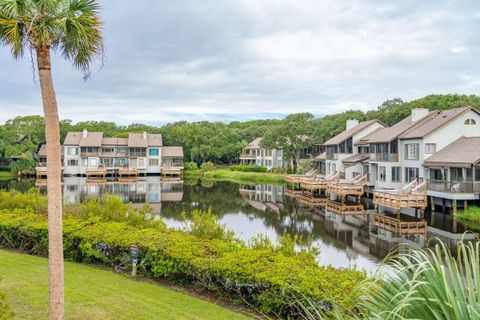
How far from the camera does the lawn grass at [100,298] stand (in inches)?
280

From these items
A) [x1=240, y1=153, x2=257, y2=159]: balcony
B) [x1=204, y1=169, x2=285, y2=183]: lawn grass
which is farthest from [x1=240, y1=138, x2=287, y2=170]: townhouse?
[x1=204, y1=169, x2=285, y2=183]: lawn grass

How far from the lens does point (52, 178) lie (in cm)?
633

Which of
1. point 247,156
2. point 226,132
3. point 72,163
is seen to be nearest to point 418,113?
point 247,156

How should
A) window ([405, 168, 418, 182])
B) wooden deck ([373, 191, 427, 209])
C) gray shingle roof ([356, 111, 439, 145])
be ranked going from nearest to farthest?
1. wooden deck ([373, 191, 427, 209])
2. window ([405, 168, 418, 182])
3. gray shingle roof ([356, 111, 439, 145])

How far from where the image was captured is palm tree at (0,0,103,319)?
626cm

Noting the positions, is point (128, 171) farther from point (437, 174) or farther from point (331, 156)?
point (437, 174)

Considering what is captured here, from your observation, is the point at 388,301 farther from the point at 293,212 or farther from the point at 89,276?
the point at 293,212

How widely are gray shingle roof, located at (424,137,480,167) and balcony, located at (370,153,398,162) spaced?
12.7ft

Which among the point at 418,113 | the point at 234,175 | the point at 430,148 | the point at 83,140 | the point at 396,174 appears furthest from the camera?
the point at 83,140

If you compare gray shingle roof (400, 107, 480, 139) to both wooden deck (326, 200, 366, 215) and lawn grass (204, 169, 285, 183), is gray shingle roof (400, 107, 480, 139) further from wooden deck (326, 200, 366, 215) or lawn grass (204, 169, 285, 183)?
lawn grass (204, 169, 285, 183)

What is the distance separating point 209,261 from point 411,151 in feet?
91.7

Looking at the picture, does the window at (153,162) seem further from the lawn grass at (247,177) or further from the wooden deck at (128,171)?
the lawn grass at (247,177)

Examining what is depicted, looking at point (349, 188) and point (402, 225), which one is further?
point (349, 188)

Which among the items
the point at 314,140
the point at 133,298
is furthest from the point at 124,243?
the point at 314,140
